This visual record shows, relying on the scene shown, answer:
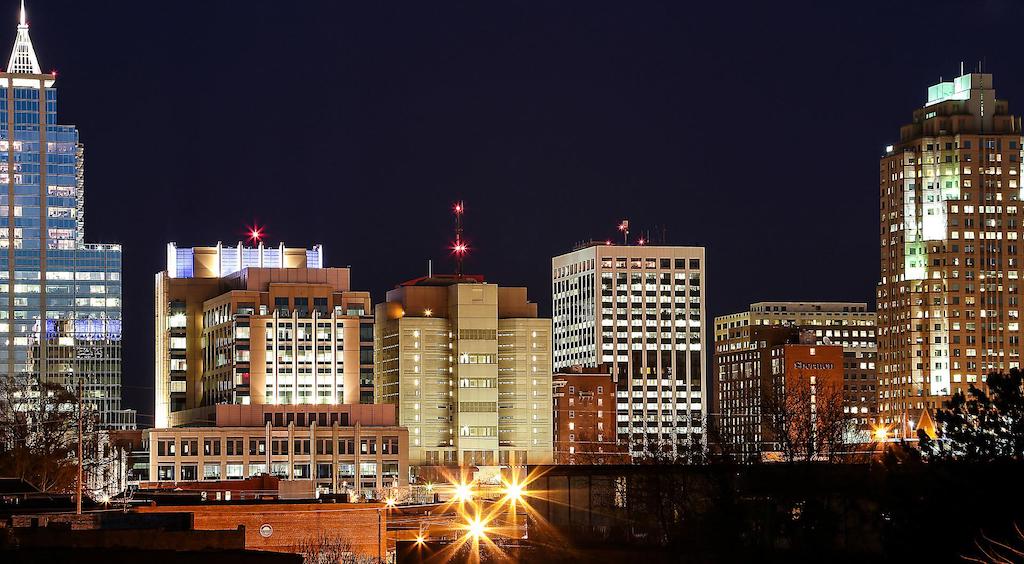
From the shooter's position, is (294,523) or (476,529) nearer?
(476,529)

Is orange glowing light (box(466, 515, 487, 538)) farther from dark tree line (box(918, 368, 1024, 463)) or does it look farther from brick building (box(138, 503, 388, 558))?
dark tree line (box(918, 368, 1024, 463))

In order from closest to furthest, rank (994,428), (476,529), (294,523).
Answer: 1. (994,428)
2. (476,529)
3. (294,523)

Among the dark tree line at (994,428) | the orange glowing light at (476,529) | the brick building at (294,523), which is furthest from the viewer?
the orange glowing light at (476,529)

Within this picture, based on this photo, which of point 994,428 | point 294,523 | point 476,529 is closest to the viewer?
point 994,428

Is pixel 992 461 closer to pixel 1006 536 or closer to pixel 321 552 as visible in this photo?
pixel 1006 536

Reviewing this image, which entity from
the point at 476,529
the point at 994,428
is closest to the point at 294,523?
the point at 476,529

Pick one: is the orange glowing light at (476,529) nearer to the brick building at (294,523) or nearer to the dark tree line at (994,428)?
the brick building at (294,523)

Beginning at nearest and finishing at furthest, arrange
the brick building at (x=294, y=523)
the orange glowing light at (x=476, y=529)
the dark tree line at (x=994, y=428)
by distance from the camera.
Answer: the dark tree line at (x=994, y=428), the brick building at (x=294, y=523), the orange glowing light at (x=476, y=529)

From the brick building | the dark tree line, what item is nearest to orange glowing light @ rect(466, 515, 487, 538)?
the brick building

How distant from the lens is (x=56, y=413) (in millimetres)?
177875

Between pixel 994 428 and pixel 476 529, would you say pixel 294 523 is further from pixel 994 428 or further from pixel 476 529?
pixel 994 428

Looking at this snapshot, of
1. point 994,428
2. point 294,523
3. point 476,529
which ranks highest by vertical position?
point 994,428

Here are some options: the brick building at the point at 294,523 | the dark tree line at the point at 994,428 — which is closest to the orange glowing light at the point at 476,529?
the brick building at the point at 294,523

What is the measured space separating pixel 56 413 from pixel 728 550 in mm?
87539
